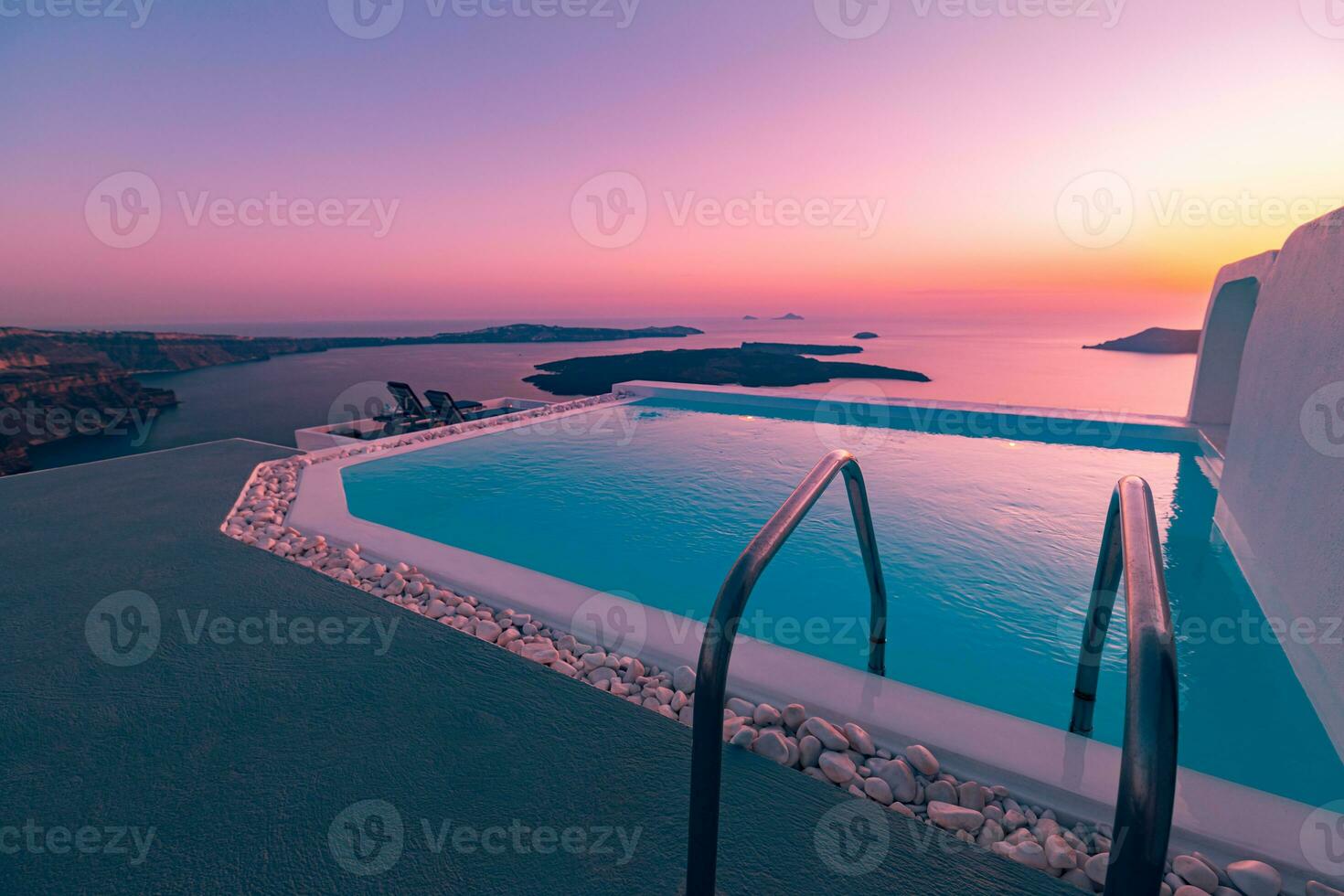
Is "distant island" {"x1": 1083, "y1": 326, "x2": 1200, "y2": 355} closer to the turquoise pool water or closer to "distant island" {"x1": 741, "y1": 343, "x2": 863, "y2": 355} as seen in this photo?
"distant island" {"x1": 741, "y1": 343, "x2": 863, "y2": 355}

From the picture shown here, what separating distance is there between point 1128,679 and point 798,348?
38.6 metres

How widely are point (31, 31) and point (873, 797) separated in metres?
15.8

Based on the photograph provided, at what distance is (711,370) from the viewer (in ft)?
94.6

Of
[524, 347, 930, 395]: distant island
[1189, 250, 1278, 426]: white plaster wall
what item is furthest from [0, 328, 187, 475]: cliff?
[1189, 250, 1278, 426]: white plaster wall

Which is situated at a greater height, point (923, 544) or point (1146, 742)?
point (1146, 742)

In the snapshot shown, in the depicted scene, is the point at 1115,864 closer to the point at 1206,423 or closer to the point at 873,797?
the point at 873,797

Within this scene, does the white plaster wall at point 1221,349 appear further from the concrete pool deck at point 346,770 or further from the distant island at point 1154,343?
the distant island at point 1154,343

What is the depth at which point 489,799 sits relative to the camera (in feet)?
7.00

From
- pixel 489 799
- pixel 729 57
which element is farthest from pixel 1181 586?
pixel 729 57

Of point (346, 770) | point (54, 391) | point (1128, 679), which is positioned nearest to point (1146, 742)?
point (1128, 679)

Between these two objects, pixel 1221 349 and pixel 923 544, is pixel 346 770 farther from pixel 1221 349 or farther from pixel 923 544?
pixel 1221 349

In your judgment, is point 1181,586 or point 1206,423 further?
point 1206,423


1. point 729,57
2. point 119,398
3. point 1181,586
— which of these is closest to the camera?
point 1181,586

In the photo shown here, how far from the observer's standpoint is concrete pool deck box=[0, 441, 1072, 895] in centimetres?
186
